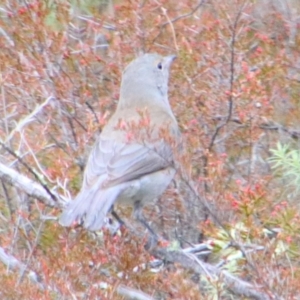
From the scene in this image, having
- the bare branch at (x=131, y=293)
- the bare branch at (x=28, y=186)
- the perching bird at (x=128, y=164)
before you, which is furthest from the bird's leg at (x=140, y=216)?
the bare branch at (x=131, y=293)

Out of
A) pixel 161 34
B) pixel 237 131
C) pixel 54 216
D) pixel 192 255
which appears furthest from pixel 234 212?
pixel 161 34

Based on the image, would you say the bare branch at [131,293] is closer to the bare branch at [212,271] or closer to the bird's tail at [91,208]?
the bare branch at [212,271]

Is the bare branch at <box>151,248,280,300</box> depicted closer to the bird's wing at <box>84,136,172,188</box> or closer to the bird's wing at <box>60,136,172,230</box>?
the bird's wing at <box>60,136,172,230</box>

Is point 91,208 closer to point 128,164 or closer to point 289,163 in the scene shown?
point 128,164

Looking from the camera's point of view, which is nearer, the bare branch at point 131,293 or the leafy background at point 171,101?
the bare branch at point 131,293

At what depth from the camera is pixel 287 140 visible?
7.00 metres

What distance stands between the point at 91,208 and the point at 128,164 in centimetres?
66

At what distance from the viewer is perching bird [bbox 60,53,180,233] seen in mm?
5574

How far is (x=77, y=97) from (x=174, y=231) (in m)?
1.19

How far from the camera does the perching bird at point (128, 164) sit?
5.57m

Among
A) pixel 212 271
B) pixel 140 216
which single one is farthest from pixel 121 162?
pixel 212 271

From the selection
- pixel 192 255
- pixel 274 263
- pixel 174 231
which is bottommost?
pixel 174 231

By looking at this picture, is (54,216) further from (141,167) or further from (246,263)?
(246,263)

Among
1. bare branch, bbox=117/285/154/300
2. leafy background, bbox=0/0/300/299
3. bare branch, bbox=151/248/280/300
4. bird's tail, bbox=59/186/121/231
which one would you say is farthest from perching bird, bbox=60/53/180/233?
bare branch, bbox=117/285/154/300
